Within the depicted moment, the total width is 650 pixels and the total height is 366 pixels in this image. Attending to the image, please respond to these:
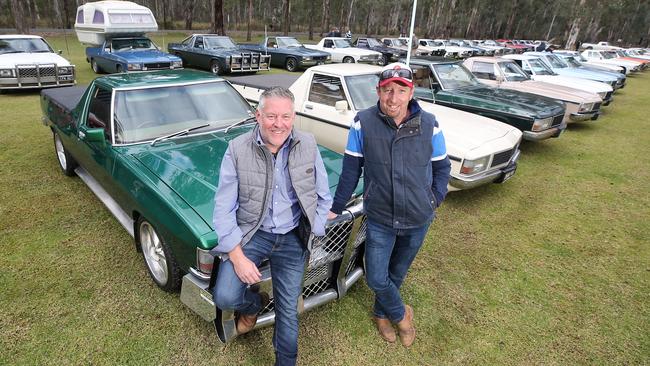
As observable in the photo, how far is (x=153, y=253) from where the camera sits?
3061 millimetres

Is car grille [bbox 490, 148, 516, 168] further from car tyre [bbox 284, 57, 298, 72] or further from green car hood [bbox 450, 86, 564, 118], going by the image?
car tyre [bbox 284, 57, 298, 72]

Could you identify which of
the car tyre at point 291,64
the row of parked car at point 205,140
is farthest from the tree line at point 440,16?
the row of parked car at point 205,140

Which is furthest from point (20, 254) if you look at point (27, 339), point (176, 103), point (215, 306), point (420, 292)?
point (420, 292)

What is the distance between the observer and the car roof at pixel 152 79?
3666 millimetres

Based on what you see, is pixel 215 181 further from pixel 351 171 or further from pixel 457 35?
pixel 457 35

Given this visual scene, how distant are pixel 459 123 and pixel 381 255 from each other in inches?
141

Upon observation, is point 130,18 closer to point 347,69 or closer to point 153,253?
point 347,69

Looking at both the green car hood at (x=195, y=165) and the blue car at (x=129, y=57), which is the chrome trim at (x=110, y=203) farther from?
the blue car at (x=129, y=57)

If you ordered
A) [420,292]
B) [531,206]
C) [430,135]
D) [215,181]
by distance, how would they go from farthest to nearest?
[531,206]
[420,292]
[215,181]
[430,135]

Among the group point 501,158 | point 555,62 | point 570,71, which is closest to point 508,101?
point 501,158

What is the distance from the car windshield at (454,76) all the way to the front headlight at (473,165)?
9.94 feet

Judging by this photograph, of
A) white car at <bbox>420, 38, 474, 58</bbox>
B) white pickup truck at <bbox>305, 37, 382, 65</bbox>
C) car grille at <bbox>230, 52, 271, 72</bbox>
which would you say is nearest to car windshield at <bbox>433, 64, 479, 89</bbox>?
car grille at <bbox>230, 52, 271, 72</bbox>

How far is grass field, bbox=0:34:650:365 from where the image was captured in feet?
8.52

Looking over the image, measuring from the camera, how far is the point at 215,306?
88.1 inches
